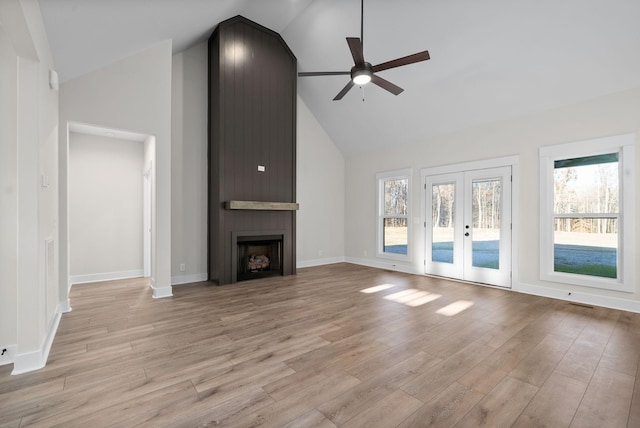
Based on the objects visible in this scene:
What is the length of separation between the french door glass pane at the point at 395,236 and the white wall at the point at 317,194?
1271 millimetres

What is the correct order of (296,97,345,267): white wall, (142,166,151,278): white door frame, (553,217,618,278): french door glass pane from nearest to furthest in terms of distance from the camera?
(553,217,618,278): french door glass pane
(142,166,151,278): white door frame
(296,97,345,267): white wall

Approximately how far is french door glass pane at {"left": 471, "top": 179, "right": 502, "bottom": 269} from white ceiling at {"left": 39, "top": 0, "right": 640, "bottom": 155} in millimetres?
1159

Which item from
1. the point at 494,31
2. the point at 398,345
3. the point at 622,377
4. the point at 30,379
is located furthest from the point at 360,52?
the point at 30,379

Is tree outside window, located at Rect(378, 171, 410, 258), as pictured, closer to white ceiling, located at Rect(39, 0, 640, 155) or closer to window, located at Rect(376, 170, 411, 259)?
window, located at Rect(376, 170, 411, 259)

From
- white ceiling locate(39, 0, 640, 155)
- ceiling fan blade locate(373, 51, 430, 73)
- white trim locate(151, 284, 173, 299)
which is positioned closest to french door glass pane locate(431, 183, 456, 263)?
white ceiling locate(39, 0, 640, 155)

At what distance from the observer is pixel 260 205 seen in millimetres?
5207

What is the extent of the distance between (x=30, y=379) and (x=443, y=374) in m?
3.01

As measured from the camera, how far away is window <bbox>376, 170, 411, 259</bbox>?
638 cm

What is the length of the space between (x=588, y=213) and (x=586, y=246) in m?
0.46

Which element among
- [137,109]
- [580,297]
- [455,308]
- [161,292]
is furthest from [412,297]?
[137,109]

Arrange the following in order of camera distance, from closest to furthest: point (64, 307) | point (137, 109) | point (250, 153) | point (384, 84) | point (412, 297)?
point (64, 307) < point (384, 84) < point (137, 109) < point (412, 297) < point (250, 153)

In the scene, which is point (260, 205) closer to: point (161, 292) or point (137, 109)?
point (161, 292)

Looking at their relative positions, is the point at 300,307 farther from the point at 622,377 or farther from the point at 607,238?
the point at 607,238

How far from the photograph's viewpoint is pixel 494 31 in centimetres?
377
